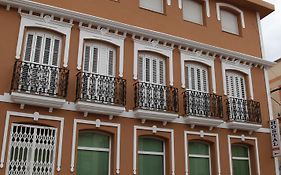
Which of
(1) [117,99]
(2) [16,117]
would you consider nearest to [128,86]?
(1) [117,99]

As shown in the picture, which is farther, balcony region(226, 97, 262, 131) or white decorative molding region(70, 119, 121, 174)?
balcony region(226, 97, 262, 131)

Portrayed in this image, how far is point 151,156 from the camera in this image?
42.2 feet

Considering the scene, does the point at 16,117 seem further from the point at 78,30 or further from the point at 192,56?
the point at 192,56

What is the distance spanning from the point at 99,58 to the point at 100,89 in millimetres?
1424

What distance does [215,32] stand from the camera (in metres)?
15.9

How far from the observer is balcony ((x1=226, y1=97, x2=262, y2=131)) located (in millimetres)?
14328

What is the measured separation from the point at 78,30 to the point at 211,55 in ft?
19.6

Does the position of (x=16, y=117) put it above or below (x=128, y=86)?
below

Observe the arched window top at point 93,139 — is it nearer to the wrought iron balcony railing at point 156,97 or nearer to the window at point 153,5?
the wrought iron balcony railing at point 156,97

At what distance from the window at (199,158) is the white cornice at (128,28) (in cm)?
408

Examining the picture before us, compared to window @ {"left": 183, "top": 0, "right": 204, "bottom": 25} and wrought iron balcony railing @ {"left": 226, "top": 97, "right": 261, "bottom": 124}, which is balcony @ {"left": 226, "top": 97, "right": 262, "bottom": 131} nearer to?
wrought iron balcony railing @ {"left": 226, "top": 97, "right": 261, "bottom": 124}

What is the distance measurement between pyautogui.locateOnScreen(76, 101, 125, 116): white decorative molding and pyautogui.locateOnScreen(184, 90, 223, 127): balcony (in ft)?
9.61

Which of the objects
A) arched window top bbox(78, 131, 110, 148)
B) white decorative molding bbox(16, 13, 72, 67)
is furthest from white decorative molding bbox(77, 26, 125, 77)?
arched window top bbox(78, 131, 110, 148)

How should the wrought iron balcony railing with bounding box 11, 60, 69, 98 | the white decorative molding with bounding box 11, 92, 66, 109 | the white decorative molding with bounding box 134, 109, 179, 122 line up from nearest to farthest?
the white decorative molding with bounding box 11, 92, 66, 109 → the wrought iron balcony railing with bounding box 11, 60, 69, 98 → the white decorative molding with bounding box 134, 109, 179, 122
